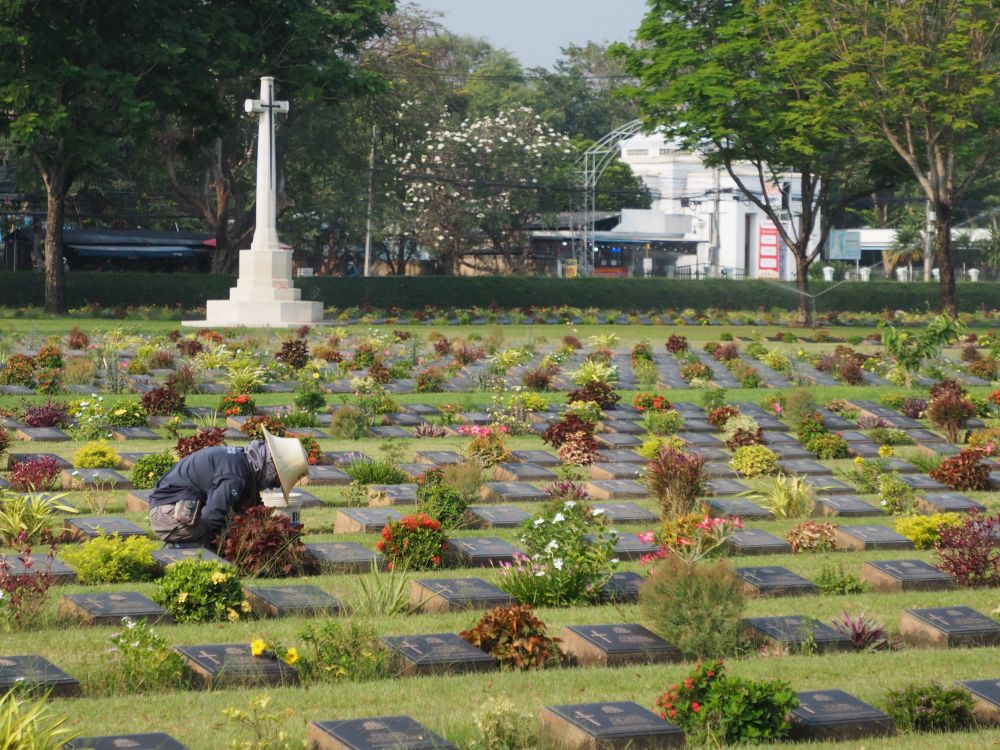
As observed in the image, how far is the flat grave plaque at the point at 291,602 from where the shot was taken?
895 cm

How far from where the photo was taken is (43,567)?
9.69 meters

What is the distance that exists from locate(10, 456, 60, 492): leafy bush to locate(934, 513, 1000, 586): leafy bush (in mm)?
7655

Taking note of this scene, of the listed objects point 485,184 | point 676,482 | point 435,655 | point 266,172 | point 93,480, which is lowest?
point 435,655

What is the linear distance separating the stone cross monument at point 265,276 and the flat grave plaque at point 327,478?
21.1m

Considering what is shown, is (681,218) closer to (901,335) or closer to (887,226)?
(887,226)

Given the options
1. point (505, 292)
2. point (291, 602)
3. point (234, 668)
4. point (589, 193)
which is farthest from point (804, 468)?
point (589, 193)

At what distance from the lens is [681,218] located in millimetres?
77688

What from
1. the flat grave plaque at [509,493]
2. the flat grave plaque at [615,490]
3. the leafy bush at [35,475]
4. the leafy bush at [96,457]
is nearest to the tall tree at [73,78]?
the leafy bush at [96,457]

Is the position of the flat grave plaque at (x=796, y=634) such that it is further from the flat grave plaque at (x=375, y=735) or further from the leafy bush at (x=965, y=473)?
the leafy bush at (x=965, y=473)

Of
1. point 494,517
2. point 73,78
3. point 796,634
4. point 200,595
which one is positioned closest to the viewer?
point 796,634

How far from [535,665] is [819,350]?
80.2 feet

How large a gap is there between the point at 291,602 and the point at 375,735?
9.80 ft

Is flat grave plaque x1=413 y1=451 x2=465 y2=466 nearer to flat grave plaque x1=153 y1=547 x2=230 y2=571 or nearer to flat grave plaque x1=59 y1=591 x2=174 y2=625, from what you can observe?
flat grave plaque x1=153 y1=547 x2=230 y2=571

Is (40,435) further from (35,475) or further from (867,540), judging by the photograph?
(867,540)
